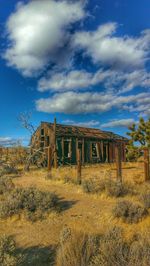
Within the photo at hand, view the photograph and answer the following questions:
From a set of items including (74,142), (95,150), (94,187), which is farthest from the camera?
(95,150)

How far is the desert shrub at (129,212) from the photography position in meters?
6.80

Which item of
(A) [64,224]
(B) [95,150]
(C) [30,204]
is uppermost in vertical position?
(B) [95,150]

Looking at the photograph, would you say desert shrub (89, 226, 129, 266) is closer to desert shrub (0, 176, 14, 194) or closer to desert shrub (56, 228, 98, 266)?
desert shrub (56, 228, 98, 266)

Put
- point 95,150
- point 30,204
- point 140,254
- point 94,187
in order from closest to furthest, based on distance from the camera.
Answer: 1. point 140,254
2. point 30,204
3. point 94,187
4. point 95,150

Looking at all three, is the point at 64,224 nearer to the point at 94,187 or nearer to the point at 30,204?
the point at 30,204

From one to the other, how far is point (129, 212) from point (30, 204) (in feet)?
9.42

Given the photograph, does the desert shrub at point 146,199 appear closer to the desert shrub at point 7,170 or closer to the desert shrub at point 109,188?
the desert shrub at point 109,188

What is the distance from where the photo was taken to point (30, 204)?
782cm

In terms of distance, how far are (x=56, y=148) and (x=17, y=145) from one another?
3503 millimetres

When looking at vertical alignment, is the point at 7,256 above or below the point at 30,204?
below

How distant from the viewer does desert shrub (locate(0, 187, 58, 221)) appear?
24.4ft

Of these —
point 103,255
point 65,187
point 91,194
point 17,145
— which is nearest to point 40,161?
point 17,145

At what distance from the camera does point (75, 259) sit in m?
3.99

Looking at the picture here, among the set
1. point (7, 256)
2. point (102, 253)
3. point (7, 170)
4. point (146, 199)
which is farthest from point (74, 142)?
point (7, 256)
